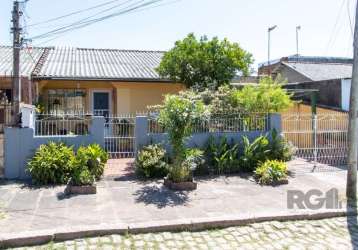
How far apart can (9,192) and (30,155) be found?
143 centimetres

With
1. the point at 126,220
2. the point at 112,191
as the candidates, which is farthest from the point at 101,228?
the point at 112,191

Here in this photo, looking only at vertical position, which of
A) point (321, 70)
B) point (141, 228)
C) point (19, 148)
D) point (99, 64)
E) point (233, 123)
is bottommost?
point (141, 228)

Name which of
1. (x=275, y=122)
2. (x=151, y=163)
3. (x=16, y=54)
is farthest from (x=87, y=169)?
(x=275, y=122)

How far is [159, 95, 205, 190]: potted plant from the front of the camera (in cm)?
849

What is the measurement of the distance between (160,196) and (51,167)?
282 cm

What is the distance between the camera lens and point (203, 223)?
6398 millimetres

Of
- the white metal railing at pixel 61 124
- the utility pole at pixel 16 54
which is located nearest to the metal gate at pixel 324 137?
the white metal railing at pixel 61 124

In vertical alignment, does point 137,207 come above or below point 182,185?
below

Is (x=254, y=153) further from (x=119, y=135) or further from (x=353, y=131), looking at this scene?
(x=119, y=135)

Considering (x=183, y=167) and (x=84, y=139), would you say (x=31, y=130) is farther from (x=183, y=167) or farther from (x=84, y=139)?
(x=183, y=167)

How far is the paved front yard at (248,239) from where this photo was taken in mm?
5652

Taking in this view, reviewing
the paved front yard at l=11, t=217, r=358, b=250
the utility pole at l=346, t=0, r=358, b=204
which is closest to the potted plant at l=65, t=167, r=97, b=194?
the paved front yard at l=11, t=217, r=358, b=250

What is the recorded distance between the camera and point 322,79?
18531 millimetres

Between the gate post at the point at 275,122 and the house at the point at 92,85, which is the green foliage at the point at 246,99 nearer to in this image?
the gate post at the point at 275,122
